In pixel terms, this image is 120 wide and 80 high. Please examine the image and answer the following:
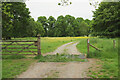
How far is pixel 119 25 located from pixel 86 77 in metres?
25.5

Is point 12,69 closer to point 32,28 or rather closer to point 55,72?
point 55,72

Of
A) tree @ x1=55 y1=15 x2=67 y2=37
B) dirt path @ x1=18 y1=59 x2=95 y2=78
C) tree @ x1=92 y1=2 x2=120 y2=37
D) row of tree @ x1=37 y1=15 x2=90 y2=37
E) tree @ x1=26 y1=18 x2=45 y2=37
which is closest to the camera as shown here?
dirt path @ x1=18 y1=59 x2=95 y2=78

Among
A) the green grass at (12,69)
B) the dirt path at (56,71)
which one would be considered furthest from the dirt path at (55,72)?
the green grass at (12,69)

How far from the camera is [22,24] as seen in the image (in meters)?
31.0

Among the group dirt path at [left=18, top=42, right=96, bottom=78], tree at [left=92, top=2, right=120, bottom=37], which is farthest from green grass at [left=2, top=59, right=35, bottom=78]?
tree at [left=92, top=2, right=120, bottom=37]

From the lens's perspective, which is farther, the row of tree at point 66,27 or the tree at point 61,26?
the row of tree at point 66,27

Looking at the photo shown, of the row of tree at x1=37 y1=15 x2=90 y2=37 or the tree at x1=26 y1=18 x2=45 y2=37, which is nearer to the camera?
the tree at x1=26 y1=18 x2=45 y2=37

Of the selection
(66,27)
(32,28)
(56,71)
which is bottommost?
(56,71)

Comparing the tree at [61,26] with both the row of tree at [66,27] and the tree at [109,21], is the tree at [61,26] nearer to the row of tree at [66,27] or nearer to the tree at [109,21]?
the row of tree at [66,27]

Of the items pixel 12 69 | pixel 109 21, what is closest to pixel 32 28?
pixel 109 21

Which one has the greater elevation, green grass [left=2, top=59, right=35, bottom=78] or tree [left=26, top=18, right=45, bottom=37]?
tree [left=26, top=18, right=45, bottom=37]

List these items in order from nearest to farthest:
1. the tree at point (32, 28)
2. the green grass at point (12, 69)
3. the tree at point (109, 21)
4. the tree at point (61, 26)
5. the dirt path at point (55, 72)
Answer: the dirt path at point (55, 72) < the green grass at point (12, 69) < the tree at point (109, 21) < the tree at point (32, 28) < the tree at point (61, 26)

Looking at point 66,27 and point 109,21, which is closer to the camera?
point 109,21

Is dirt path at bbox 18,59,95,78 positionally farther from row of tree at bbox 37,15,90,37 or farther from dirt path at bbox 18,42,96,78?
row of tree at bbox 37,15,90,37
